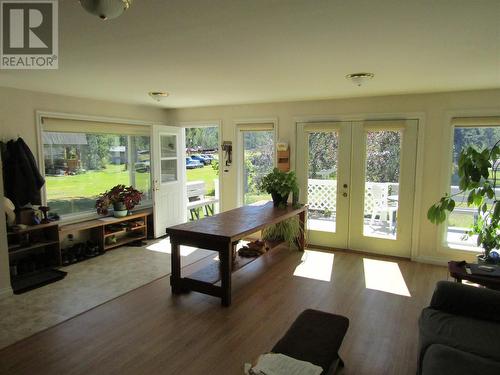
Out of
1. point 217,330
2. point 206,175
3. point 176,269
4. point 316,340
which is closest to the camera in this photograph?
point 316,340

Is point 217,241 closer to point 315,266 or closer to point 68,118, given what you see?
point 315,266

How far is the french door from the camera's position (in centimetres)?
473

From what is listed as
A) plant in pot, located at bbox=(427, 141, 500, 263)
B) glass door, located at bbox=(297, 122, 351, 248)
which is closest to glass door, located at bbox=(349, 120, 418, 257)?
glass door, located at bbox=(297, 122, 351, 248)

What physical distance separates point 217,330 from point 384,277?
227cm

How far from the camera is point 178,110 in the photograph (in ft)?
20.6

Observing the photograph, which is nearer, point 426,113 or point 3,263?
point 3,263

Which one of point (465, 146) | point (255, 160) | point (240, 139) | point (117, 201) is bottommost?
point (117, 201)

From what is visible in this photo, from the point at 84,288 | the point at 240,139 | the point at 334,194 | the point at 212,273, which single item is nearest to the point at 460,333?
the point at 212,273


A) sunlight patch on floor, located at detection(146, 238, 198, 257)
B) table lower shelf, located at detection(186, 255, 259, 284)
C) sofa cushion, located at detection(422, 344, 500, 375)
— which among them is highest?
sofa cushion, located at detection(422, 344, 500, 375)

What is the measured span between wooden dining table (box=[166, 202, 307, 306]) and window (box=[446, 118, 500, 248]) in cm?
232

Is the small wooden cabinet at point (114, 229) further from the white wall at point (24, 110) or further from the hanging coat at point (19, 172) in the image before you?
→ the white wall at point (24, 110)

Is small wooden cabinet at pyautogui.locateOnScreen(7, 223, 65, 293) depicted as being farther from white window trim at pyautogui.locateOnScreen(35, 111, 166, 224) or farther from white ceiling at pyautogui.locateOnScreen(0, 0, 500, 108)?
white ceiling at pyautogui.locateOnScreen(0, 0, 500, 108)

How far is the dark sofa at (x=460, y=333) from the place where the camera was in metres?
1.83

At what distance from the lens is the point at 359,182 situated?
4.98 meters
